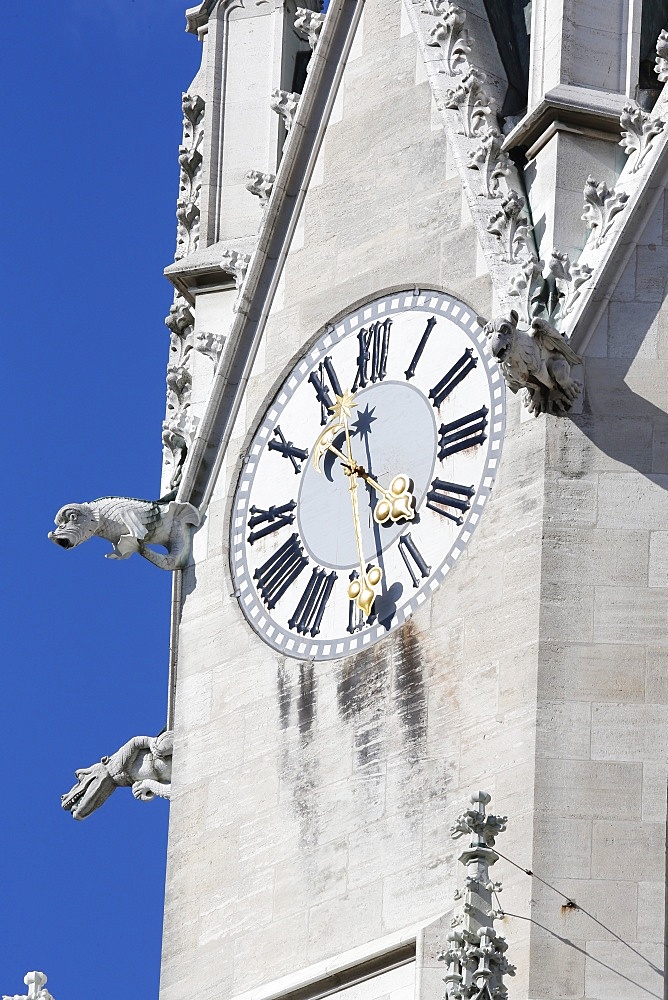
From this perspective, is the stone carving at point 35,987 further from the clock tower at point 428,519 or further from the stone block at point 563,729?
the stone block at point 563,729

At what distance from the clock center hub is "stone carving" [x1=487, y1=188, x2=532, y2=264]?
95 cm

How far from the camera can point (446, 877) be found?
76.6 feet

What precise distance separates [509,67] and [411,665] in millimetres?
4220

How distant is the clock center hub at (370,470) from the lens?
81.6ft

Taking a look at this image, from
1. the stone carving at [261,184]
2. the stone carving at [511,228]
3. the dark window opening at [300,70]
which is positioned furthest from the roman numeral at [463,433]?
the dark window opening at [300,70]

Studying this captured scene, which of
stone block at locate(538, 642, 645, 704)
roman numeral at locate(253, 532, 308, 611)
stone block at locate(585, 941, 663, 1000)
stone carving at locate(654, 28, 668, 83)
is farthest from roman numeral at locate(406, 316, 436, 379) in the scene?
stone block at locate(585, 941, 663, 1000)

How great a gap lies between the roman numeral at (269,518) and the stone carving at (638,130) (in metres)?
2.81

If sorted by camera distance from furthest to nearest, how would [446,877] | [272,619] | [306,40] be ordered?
[306,40]
[272,619]
[446,877]

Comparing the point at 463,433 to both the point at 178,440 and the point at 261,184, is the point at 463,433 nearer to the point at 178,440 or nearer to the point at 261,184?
the point at 178,440

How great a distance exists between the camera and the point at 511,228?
82.1ft

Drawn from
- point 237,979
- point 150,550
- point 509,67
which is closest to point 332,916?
point 237,979

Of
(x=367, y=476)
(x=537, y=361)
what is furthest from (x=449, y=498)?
(x=537, y=361)

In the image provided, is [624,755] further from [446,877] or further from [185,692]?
[185,692]

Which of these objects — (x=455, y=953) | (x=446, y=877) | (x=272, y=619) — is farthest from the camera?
(x=272, y=619)
